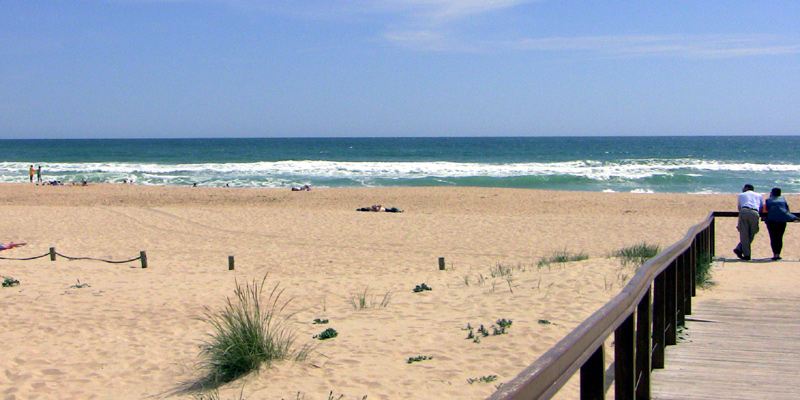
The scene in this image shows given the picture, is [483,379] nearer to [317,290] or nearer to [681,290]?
[681,290]

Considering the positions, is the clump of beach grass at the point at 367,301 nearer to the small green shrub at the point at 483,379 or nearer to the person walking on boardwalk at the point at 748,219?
the small green shrub at the point at 483,379

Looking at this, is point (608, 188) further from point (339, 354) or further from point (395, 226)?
point (339, 354)

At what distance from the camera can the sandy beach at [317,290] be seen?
629cm

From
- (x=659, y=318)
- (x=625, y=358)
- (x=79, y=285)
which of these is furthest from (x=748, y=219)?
(x=79, y=285)

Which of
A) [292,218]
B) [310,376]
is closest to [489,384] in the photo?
[310,376]

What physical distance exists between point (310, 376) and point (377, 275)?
6.77 metres

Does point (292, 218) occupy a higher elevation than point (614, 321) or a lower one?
lower

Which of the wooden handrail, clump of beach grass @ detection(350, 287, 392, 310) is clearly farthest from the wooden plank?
clump of beach grass @ detection(350, 287, 392, 310)

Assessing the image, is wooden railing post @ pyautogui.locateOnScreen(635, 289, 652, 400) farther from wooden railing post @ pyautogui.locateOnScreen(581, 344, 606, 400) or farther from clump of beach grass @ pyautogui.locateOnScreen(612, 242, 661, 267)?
clump of beach grass @ pyautogui.locateOnScreen(612, 242, 661, 267)

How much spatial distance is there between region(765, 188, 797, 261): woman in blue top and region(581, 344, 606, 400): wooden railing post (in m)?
10.3

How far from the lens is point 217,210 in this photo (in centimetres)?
2472

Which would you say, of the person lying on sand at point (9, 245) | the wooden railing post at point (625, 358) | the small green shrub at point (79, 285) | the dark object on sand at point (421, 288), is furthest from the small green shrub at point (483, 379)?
the person lying on sand at point (9, 245)

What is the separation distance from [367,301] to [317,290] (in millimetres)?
1410

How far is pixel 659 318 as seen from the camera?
5.05 m
